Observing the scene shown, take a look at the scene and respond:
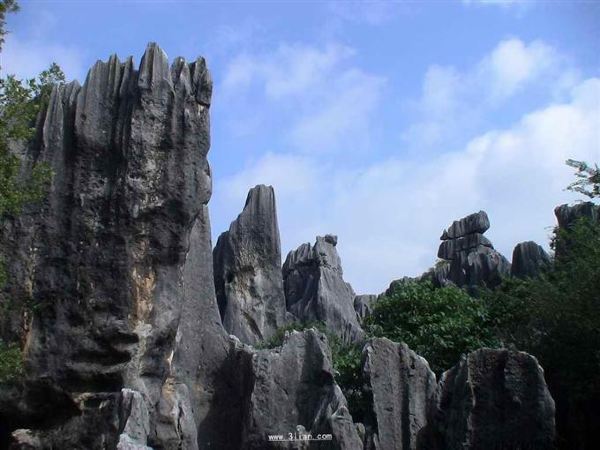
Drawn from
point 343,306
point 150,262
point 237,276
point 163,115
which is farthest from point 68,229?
point 343,306

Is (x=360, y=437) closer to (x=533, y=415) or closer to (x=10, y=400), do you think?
(x=533, y=415)

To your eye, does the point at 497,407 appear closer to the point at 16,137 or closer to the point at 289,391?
the point at 289,391

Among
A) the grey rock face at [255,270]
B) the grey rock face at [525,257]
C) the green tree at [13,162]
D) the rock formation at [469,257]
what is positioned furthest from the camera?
the rock formation at [469,257]

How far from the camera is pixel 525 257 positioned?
36719 mm

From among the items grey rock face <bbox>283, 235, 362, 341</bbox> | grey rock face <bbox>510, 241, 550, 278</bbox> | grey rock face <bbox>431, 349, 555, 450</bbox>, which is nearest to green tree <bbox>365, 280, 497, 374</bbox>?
grey rock face <bbox>431, 349, 555, 450</bbox>

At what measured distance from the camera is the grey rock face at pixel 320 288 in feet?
119

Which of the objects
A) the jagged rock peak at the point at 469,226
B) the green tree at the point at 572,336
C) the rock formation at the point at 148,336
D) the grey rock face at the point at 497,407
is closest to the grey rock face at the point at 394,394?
the rock formation at the point at 148,336

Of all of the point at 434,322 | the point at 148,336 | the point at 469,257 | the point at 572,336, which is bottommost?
the point at 148,336

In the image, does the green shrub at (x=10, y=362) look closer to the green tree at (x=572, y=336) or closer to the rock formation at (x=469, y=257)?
the green tree at (x=572, y=336)

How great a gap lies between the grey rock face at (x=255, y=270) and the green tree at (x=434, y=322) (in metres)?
5.07

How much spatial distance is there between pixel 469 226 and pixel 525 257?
8.16m

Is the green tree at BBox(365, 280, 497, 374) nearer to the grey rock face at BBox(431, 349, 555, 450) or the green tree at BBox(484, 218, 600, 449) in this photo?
the green tree at BBox(484, 218, 600, 449)

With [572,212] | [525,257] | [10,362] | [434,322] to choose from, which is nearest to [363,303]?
[525,257]

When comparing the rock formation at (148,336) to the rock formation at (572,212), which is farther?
the rock formation at (572,212)
